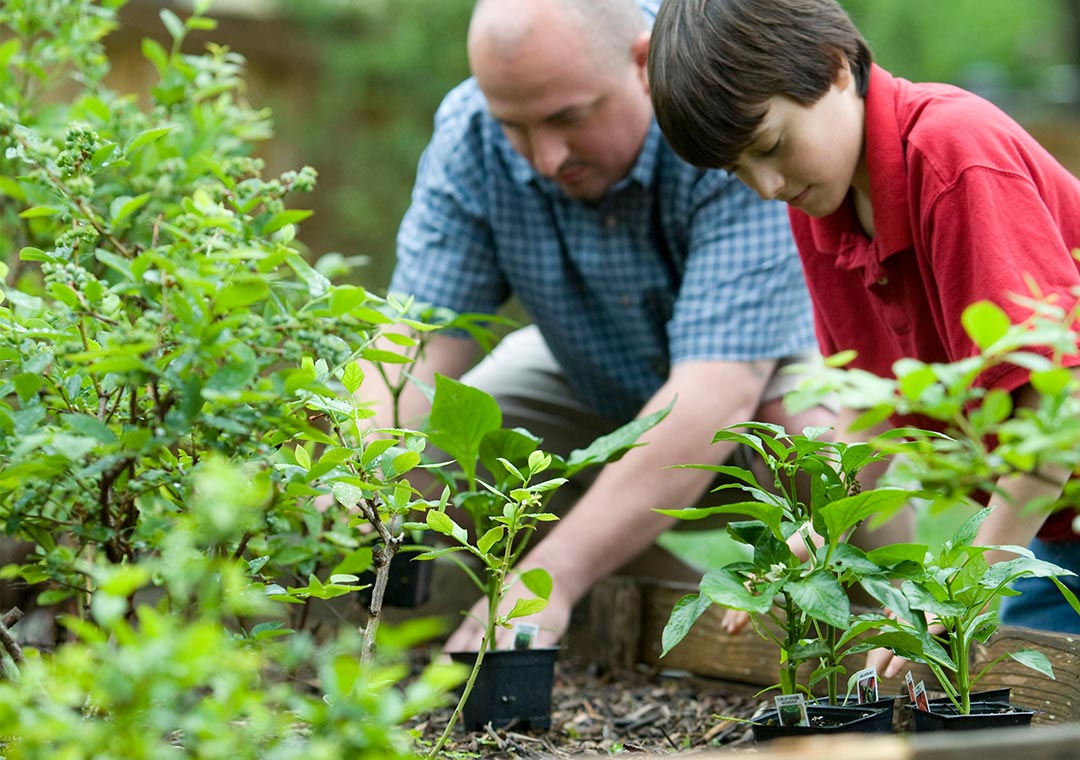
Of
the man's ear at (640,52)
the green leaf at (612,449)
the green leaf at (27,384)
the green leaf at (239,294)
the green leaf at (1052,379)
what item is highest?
the man's ear at (640,52)

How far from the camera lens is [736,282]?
7.35 feet

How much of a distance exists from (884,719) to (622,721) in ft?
2.02

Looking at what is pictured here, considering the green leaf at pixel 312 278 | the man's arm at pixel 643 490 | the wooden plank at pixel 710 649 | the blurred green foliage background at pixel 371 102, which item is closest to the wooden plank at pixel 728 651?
the wooden plank at pixel 710 649

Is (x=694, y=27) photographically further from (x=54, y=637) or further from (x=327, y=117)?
(x=327, y=117)

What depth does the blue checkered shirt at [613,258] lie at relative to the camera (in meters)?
2.25

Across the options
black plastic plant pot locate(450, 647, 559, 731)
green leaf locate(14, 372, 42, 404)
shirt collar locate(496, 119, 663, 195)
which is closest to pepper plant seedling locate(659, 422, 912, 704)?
black plastic plant pot locate(450, 647, 559, 731)

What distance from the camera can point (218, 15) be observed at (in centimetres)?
547

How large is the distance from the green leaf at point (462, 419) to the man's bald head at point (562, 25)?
0.91 meters

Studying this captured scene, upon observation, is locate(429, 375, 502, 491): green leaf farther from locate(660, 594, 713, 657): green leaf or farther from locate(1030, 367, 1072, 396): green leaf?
locate(1030, 367, 1072, 396): green leaf

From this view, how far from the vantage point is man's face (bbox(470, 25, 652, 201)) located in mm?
2105

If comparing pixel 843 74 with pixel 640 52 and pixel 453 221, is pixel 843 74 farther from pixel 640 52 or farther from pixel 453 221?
pixel 453 221

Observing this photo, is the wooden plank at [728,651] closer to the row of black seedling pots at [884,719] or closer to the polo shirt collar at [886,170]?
the row of black seedling pots at [884,719]

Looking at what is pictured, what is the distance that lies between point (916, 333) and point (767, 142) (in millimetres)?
388

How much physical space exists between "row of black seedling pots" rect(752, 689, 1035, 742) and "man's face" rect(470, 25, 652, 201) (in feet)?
4.10
